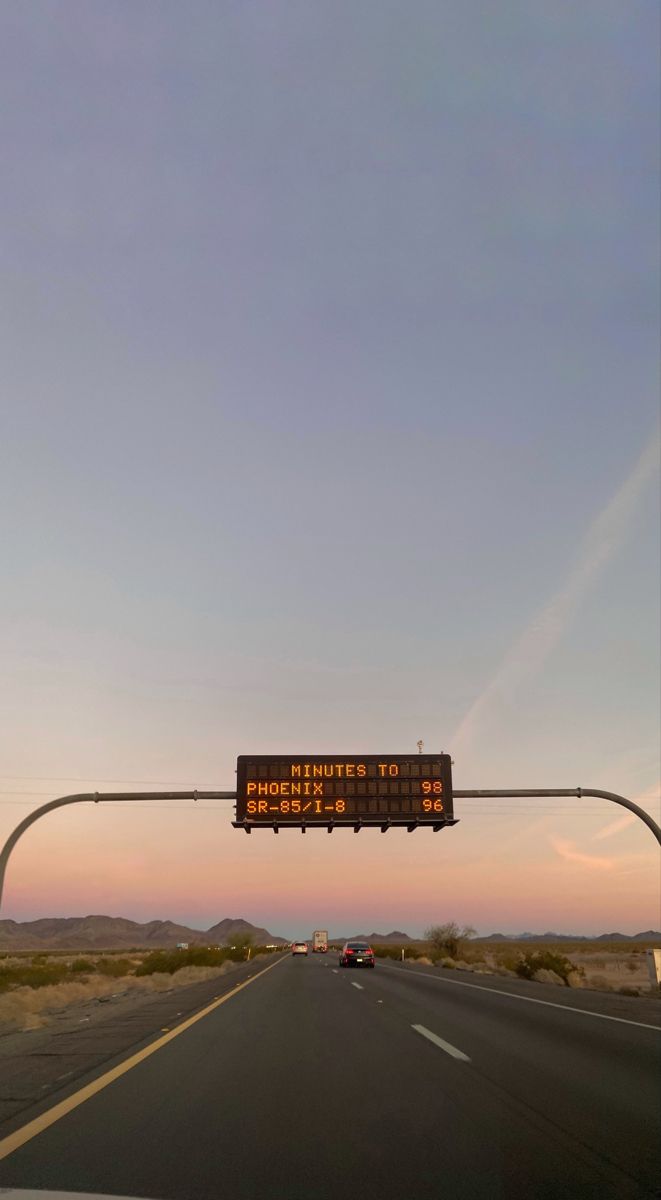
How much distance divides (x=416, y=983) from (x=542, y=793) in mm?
7083

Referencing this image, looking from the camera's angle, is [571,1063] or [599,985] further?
[599,985]

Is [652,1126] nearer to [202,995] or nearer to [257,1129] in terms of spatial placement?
[257,1129]

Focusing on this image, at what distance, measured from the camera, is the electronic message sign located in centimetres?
2778

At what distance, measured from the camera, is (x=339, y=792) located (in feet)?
91.7

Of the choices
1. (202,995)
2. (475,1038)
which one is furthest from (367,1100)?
(202,995)

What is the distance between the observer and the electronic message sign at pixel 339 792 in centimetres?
2778

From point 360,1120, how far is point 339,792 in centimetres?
2028

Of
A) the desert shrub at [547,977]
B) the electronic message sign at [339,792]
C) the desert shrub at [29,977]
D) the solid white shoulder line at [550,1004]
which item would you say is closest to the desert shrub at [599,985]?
the desert shrub at [547,977]

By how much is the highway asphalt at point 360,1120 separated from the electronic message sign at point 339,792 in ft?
43.0

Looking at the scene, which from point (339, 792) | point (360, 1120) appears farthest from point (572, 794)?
point (360, 1120)

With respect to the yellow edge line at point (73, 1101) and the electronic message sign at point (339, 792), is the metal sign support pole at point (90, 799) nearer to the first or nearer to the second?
the electronic message sign at point (339, 792)

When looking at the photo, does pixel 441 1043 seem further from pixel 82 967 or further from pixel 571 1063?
pixel 82 967

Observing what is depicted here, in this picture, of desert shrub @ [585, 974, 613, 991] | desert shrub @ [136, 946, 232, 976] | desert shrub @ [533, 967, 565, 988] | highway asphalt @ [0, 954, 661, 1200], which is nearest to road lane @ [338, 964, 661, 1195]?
highway asphalt @ [0, 954, 661, 1200]

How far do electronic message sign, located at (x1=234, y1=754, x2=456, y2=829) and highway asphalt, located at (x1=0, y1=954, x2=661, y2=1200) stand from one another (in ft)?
43.0
